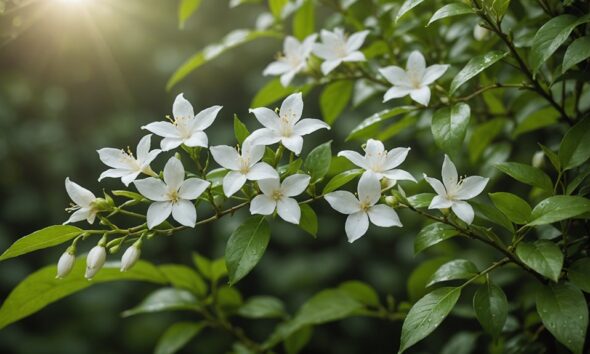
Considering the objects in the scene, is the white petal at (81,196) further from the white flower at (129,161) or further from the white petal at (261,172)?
the white petal at (261,172)

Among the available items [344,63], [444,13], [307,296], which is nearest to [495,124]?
[344,63]

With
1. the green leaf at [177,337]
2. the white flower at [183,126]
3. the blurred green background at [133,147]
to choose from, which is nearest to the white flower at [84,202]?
the white flower at [183,126]

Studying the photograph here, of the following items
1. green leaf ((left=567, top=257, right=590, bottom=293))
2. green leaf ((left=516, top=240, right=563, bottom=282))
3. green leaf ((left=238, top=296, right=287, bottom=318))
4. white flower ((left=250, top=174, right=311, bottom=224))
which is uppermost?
white flower ((left=250, top=174, right=311, bottom=224))

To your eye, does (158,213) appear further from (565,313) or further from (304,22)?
(304,22)

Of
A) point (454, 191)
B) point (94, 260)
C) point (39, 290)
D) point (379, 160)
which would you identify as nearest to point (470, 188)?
point (454, 191)

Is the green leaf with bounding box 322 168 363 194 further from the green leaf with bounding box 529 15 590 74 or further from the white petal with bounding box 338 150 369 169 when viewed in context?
the green leaf with bounding box 529 15 590 74

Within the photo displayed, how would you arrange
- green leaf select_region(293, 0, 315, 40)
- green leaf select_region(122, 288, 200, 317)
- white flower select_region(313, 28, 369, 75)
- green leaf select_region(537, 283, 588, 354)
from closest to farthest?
1. green leaf select_region(537, 283, 588, 354)
2. white flower select_region(313, 28, 369, 75)
3. green leaf select_region(122, 288, 200, 317)
4. green leaf select_region(293, 0, 315, 40)

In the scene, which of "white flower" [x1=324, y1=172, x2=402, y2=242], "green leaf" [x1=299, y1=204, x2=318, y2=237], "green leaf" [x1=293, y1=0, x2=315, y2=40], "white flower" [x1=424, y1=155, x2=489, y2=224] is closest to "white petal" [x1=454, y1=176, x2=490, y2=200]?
"white flower" [x1=424, y1=155, x2=489, y2=224]

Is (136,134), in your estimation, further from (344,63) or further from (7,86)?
(344,63)
